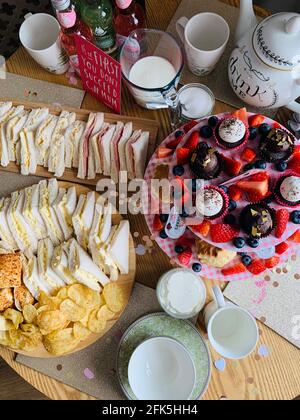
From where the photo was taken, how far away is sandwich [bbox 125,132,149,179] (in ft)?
4.16

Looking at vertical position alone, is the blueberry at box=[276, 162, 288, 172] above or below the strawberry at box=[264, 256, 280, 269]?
above

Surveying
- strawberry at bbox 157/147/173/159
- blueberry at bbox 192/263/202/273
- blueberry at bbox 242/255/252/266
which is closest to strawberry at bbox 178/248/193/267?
blueberry at bbox 192/263/202/273

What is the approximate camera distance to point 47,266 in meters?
1.23

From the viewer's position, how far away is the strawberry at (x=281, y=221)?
1.07 m

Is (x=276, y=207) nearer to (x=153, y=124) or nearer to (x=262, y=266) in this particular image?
(x=262, y=266)

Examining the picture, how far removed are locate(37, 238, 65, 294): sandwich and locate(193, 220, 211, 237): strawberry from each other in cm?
41

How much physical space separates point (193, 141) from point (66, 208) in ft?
1.27

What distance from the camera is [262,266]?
1.16 metres

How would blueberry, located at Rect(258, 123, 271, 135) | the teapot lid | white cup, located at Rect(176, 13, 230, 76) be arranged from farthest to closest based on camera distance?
white cup, located at Rect(176, 13, 230, 76) → blueberry, located at Rect(258, 123, 271, 135) → the teapot lid

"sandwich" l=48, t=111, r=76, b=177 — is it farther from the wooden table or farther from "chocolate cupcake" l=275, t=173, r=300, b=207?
"chocolate cupcake" l=275, t=173, r=300, b=207

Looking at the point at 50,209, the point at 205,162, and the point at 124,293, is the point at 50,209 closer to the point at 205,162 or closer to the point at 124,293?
the point at 124,293

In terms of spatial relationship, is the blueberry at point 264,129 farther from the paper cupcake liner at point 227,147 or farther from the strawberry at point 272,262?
the strawberry at point 272,262
